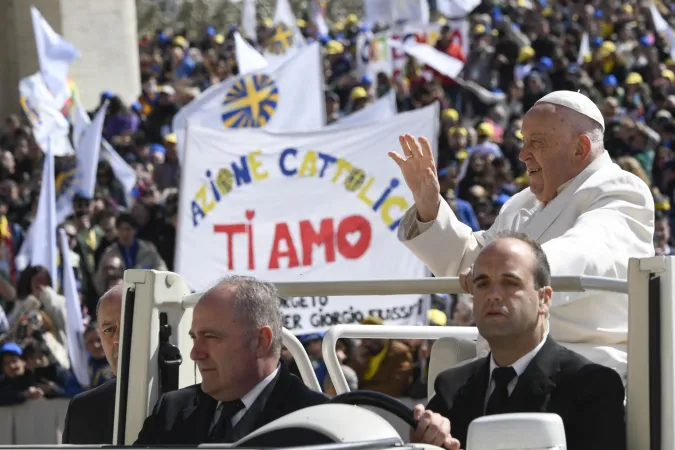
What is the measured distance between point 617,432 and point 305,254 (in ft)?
26.8

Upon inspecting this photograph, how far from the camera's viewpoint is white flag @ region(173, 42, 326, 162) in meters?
15.2

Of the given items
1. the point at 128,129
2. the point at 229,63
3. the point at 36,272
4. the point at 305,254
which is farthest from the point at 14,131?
the point at 305,254

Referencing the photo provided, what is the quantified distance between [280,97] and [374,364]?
409 cm

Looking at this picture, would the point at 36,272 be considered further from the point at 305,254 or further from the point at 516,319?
the point at 516,319

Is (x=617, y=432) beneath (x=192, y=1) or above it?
beneath

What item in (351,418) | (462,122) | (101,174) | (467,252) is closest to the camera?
(351,418)

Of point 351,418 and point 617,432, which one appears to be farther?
point 617,432

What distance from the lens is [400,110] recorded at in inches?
783

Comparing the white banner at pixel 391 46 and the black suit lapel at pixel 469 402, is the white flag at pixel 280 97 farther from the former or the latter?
the black suit lapel at pixel 469 402

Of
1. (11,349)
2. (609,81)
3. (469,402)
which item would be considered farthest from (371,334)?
(609,81)

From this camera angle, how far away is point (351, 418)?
3.95 m

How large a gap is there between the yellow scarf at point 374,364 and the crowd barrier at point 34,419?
8.22 ft

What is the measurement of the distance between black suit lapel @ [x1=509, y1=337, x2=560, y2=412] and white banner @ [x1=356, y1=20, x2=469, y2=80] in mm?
15946

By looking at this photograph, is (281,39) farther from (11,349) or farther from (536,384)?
(536,384)
